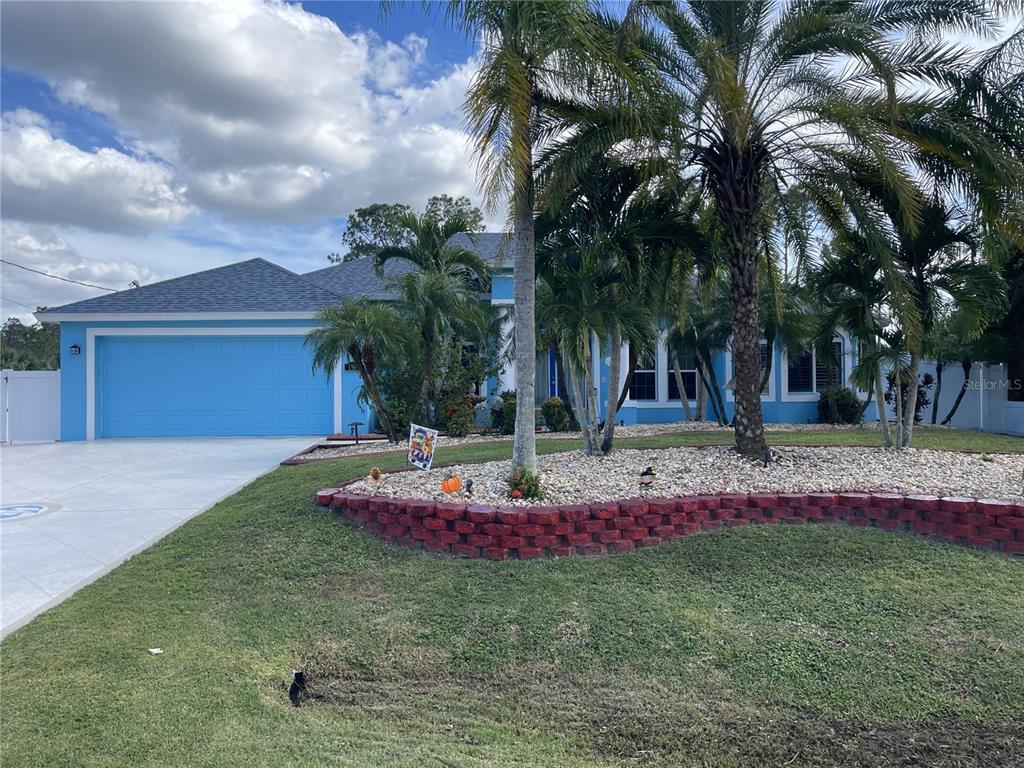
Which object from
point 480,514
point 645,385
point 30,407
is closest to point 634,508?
point 480,514

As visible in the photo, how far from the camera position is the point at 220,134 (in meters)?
13.6

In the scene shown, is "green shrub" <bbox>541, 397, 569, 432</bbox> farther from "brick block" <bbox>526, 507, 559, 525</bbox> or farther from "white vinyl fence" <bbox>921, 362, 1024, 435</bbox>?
"white vinyl fence" <bbox>921, 362, 1024, 435</bbox>

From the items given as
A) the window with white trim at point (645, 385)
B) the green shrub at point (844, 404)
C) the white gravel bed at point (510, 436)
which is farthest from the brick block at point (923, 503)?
the window with white trim at point (645, 385)

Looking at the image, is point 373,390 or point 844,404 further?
point 844,404

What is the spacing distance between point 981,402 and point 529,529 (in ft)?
51.4

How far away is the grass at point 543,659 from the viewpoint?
3.16 m

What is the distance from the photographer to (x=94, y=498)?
8.62 metres

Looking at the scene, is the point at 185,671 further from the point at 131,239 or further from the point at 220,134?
the point at 131,239

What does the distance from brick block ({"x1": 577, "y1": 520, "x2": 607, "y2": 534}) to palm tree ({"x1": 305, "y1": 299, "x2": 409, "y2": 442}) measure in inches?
247

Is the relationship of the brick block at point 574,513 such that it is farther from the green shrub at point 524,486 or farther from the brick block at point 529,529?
the green shrub at point 524,486

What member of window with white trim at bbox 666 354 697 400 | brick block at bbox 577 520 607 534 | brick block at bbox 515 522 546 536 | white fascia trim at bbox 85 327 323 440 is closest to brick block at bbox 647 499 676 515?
brick block at bbox 577 520 607 534

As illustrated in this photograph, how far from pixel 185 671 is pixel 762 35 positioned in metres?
8.17

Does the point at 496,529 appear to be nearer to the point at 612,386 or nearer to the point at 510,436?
the point at 612,386

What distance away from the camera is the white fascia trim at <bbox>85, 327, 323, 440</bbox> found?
49.0ft
